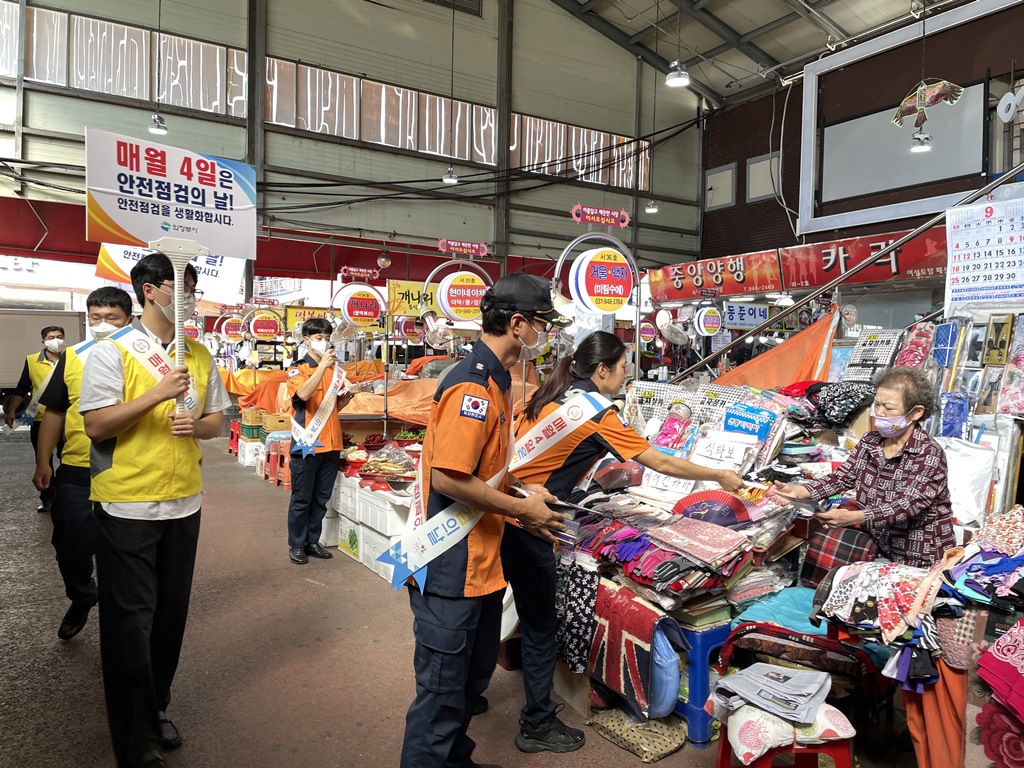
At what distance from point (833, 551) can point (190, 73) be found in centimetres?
1397

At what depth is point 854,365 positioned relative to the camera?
4.27m

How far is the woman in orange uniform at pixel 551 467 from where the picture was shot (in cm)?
251

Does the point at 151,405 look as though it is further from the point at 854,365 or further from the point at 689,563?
the point at 854,365

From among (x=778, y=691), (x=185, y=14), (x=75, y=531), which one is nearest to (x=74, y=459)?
(x=75, y=531)

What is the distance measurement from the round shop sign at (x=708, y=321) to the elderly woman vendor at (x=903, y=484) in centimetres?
813

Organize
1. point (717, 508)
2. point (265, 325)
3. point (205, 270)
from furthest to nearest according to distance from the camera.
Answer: point (265, 325) < point (205, 270) < point (717, 508)

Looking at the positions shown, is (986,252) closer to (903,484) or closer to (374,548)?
(903,484)

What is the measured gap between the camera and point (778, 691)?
2.06 m

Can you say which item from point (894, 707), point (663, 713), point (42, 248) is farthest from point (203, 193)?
point (42, 248)

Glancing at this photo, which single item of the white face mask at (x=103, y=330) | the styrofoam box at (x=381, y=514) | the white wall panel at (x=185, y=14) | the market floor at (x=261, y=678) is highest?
the white wall panel at (x=185, y=14)

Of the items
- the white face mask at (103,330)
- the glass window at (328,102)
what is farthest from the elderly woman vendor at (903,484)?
the glass window at (328,102)

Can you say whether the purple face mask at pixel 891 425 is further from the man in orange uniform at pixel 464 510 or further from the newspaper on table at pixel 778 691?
the man in orange uniform at pixel 464 510

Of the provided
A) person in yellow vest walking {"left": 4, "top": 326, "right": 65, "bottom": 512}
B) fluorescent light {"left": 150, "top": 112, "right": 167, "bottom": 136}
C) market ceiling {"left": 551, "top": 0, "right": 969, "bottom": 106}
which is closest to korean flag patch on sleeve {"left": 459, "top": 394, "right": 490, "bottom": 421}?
A: person in yellow vest walking {"left": 4, "top": 326, "right": 65, "bottom": 512}

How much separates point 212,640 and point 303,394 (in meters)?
1.79
